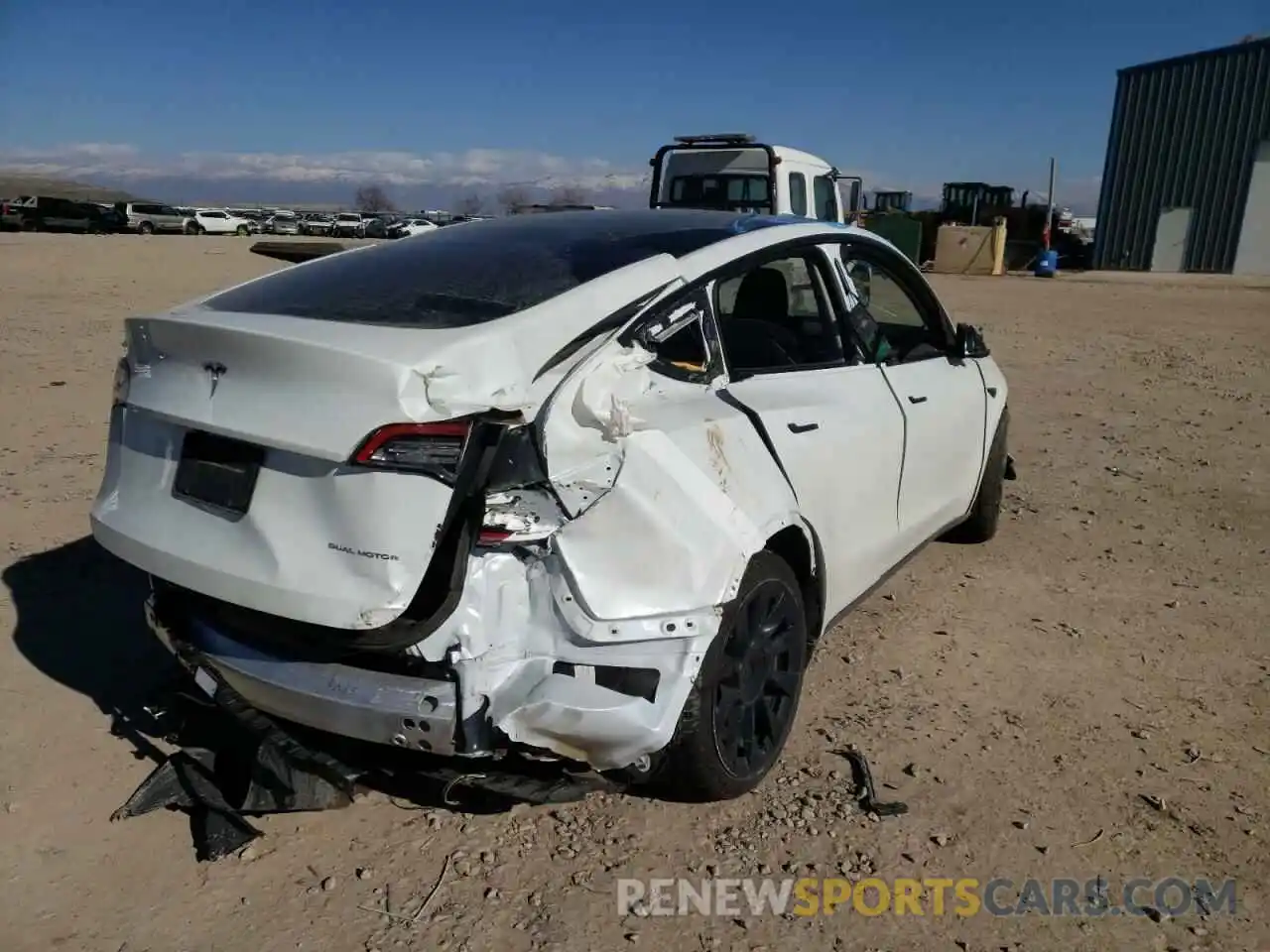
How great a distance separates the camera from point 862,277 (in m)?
4.20

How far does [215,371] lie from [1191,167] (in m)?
35.6

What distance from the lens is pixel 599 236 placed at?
3.41 m

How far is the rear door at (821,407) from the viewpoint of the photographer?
3.12 m

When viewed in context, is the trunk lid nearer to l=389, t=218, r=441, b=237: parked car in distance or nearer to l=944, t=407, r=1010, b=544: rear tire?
l=944, t=407, r=1010, b=544: rear tire

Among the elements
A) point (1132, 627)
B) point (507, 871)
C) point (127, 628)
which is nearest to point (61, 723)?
point (127, 628)

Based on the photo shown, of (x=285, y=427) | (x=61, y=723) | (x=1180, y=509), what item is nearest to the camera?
(x=285, y=427)

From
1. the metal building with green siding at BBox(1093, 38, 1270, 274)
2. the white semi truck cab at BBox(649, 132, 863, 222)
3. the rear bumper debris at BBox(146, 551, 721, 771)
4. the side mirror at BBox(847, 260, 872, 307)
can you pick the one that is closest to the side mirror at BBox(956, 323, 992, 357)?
the side mirror at BBox(847, 260, 872, 307)

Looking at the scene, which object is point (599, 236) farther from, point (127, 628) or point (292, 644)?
point (127, 628)

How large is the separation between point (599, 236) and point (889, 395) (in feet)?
4.17

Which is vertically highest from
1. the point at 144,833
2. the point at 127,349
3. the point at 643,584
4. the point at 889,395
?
the point at 127,349

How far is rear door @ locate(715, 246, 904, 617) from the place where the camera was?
3119 mm

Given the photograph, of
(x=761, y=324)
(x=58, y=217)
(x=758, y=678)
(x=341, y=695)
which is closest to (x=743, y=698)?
(x=758, y=678)

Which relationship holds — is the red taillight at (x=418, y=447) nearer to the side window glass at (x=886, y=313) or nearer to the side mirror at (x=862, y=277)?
the side window glass at (x=886, y=313)

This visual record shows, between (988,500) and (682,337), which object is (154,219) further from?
(682,337)
